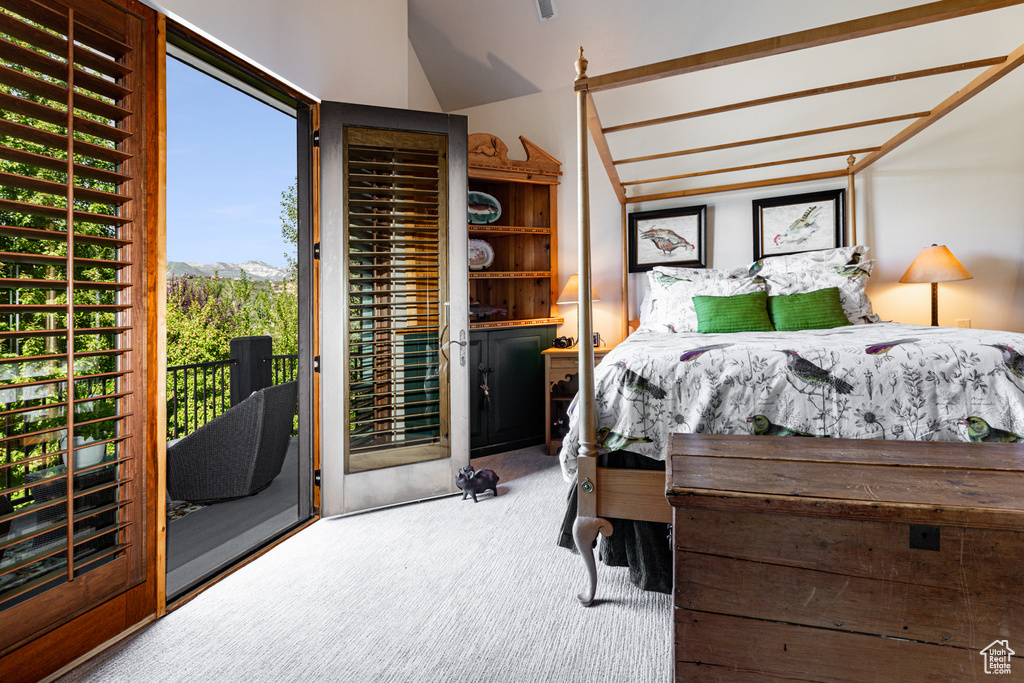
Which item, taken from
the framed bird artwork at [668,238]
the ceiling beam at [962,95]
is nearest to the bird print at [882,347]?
the ceiling beam at [962,95]

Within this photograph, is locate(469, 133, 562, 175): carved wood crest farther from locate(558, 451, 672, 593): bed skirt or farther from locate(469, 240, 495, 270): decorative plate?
locate(558, 451, 672, 593): bed skirt

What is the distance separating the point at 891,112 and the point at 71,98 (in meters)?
4.23

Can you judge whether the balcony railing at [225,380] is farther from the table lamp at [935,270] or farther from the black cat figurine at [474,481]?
the table lamp at [935,270]

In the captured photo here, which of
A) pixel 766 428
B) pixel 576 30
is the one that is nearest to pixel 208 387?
pixel 576 30

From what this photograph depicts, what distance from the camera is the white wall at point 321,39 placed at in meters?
1.82

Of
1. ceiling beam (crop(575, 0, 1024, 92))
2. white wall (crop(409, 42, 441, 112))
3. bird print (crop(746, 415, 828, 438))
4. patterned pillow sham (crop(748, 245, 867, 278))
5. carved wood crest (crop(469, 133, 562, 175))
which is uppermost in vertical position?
white wall (crop(409, 42, 441, 112))

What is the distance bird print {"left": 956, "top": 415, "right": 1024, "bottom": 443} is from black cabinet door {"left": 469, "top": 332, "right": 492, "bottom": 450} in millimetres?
2484

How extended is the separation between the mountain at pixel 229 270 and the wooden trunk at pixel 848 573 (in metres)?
4.13

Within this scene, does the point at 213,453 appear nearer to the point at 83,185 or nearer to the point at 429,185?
the point at 83,185

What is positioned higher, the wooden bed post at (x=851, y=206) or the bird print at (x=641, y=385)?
the wooden bed post at (x=851, y=206)

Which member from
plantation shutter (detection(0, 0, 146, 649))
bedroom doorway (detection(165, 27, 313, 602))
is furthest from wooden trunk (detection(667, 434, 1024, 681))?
bedroom doorway (detection(165, 27, 313, 602))

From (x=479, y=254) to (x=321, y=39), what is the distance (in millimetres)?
1734

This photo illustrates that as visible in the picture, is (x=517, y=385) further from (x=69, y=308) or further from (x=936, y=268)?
(x=936, y=268)

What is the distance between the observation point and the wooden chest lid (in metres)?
0.96
